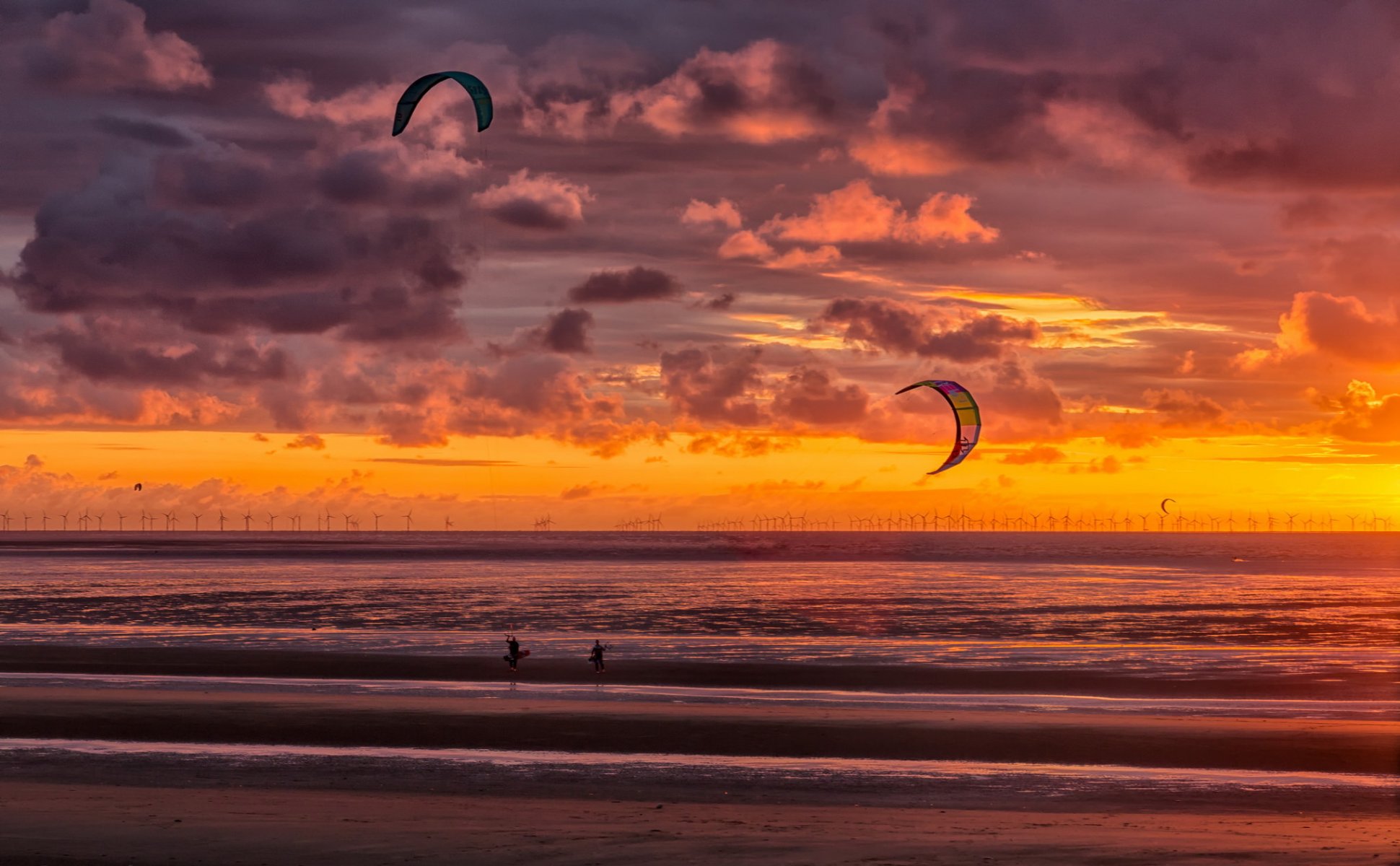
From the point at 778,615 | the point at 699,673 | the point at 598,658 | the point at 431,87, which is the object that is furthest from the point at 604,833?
the point at 778,615

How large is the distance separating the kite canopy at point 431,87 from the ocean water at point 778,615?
17.6 m

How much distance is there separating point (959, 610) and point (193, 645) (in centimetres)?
3768

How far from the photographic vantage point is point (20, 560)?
161625 mm

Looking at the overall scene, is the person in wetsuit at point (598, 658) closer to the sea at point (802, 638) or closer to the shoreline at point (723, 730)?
the sea at point (802, 638)

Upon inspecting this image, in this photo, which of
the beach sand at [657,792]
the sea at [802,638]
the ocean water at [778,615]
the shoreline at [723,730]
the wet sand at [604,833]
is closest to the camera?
the wet sand at [604,833]

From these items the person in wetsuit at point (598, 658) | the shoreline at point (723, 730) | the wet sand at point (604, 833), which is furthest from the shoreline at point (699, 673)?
the wet sand at point (604, 833)

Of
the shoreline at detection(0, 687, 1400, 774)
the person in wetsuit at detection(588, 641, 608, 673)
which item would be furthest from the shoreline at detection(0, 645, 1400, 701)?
the shoreline at detection(0, 687, 1400, 774)

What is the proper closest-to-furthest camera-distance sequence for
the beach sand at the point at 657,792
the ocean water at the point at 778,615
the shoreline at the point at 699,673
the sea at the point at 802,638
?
the beach sand at the point at 657,792, the sea at the point at 802,638, the shoreline at the point at 699,673, the ocean water at the point at 778,615

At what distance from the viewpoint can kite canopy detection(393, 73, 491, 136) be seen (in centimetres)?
3959

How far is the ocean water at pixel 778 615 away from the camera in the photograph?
44031mm

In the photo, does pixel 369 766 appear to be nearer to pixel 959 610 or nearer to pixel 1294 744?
pixel 1294 744

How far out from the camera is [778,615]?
6406 cm

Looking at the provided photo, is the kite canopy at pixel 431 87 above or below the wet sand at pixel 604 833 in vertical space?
above

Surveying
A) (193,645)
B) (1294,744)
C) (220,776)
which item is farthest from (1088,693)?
(193,645)
